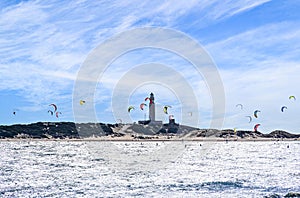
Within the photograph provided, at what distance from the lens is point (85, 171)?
176 feet

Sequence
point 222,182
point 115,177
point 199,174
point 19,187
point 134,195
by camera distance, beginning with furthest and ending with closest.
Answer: point 199,174 → point 115,177 → point 222,182 → point 19,187 → point 134,195

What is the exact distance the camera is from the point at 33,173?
5153 centimetres

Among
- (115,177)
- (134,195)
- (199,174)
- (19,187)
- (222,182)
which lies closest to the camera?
(134,195)

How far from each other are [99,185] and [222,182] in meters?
13.2

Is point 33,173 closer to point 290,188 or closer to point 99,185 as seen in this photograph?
point 99,185

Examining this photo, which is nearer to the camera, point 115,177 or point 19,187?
point 19,187

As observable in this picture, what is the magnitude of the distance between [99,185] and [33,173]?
14.5 meters

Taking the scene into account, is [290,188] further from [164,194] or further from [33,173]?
[33,173]

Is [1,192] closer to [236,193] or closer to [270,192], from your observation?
[236,193]

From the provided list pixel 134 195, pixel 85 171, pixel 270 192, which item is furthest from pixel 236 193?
pixel 85 171

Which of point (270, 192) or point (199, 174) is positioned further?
point (199, 174)

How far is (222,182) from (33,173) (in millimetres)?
23928

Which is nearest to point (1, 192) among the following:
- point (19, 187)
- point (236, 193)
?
point (19, 187)

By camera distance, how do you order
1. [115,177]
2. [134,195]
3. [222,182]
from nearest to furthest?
1. [134,195]
2. [222,182]
3. [115,177]
